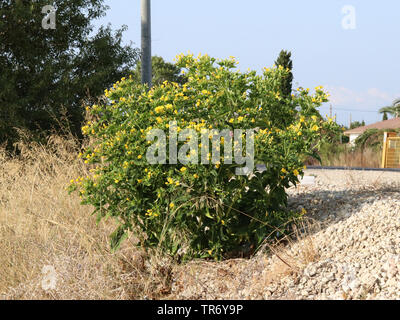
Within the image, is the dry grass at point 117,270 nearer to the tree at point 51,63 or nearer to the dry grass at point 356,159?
the tree at point 51,63

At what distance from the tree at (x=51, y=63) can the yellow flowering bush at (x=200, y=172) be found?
852 centimetres

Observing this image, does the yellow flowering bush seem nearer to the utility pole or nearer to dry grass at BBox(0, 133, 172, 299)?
dry grass at BBox(0, 133, 172, 299)

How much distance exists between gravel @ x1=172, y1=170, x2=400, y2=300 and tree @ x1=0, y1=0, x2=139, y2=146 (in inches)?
365

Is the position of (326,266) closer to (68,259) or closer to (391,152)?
(68,259)

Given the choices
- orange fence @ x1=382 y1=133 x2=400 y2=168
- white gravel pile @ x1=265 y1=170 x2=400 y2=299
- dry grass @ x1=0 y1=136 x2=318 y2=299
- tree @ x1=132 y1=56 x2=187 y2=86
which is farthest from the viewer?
tree @ x1=132 y1=56 x2=187 y2=86

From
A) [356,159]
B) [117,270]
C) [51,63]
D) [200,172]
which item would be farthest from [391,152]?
[117,270]

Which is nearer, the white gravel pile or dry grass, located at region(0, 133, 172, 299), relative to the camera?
the white gravel pile

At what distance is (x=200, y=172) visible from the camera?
3.92m

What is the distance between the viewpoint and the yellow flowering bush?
4.06 meters

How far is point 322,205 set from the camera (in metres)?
5.12

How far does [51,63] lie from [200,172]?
10.5 meters

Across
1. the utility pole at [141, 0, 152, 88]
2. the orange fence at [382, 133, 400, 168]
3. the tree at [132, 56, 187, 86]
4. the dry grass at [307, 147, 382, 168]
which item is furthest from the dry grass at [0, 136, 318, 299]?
the tree at [132, 56, 187, 86]

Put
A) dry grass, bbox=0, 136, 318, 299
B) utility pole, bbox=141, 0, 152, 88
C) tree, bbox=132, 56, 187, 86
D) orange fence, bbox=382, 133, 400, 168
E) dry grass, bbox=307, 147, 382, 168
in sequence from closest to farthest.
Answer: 1. dry grass, bbox=0, 136, 318, 299
2. utility pole, bbox=141, 0, 152, 88
3. orange fence, bbox=382, 133, 400, 168
4. dry grass, bbox=307, 147, 382, 168
5. tree, bbox=132, 56, 187, 86
